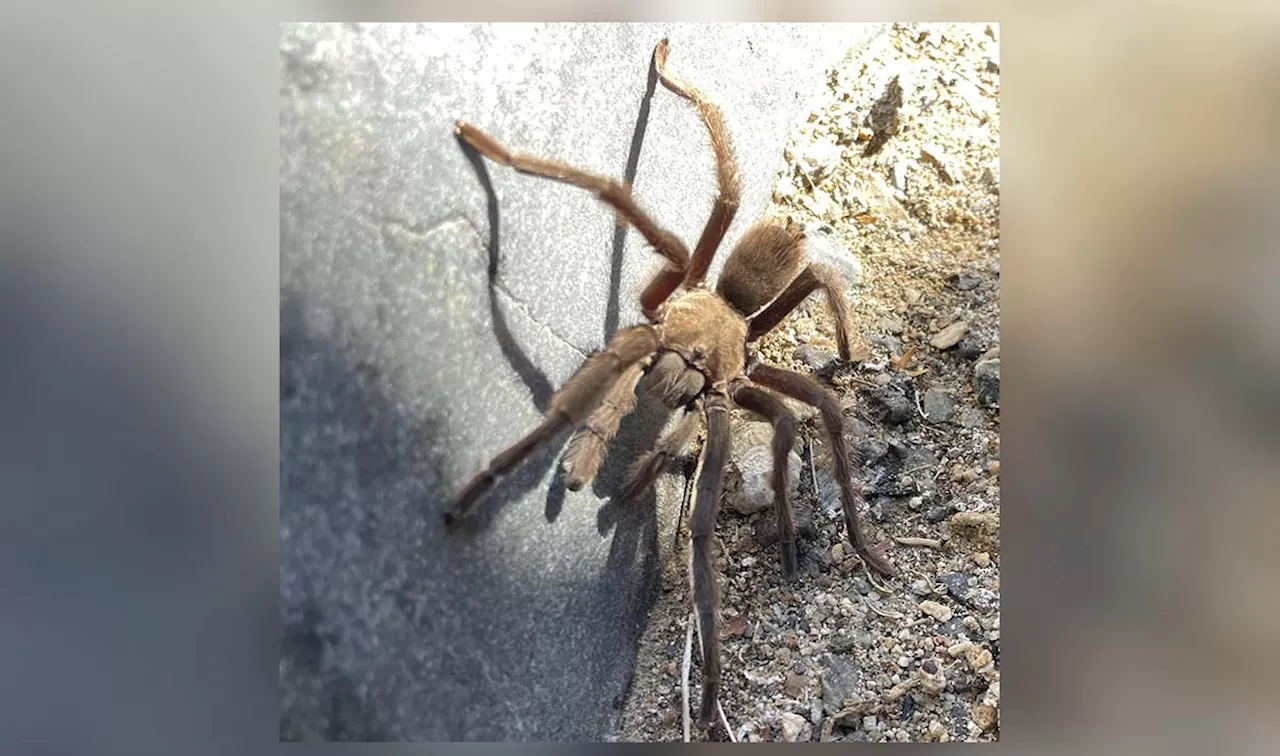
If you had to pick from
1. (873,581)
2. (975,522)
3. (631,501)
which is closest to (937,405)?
(975,522)


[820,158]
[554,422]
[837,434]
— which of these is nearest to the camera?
[554,422]

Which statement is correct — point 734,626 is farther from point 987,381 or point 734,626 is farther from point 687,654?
point 987,381

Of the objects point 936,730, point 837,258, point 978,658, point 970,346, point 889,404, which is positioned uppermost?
point 837,258

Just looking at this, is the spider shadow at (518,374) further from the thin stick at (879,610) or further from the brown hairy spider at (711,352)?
the thin stick at (879,610)

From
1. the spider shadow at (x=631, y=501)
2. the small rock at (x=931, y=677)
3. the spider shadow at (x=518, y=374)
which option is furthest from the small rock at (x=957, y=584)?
the spider shadow at (x=518, y=374)

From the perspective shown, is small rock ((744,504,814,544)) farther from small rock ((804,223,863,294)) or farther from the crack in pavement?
the crack in pavement
